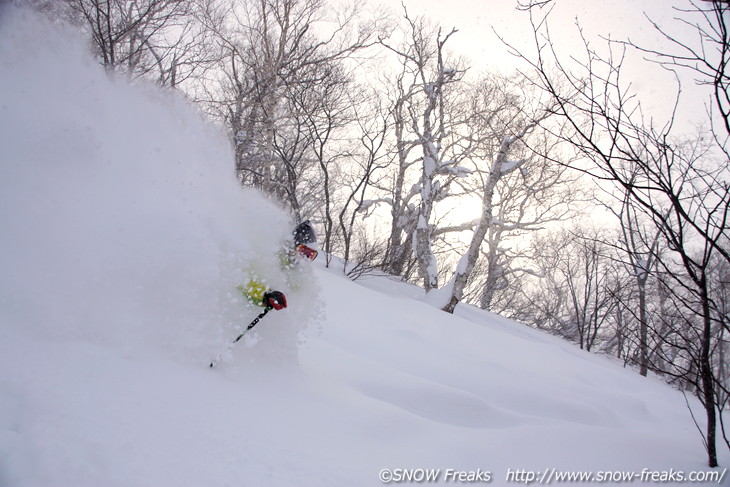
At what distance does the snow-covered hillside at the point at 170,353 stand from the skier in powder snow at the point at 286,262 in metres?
0.10

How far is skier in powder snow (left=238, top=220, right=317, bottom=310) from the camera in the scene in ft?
8.24

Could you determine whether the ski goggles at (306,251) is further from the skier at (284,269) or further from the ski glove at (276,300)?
the ski glove at (276,300)

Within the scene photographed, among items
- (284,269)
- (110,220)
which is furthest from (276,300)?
(110,220)

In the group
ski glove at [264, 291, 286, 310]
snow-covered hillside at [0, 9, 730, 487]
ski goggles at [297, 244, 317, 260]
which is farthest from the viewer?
ski goggles at [297, 244, 317, 260]

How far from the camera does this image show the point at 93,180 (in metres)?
2.63

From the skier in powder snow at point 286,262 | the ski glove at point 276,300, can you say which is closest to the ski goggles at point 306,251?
the skier in powder snow at point 286,262

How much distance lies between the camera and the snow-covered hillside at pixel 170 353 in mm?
1659

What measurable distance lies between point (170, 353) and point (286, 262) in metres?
0.98

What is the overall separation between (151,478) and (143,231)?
153 centimetres

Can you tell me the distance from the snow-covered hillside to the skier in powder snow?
3.9 inches

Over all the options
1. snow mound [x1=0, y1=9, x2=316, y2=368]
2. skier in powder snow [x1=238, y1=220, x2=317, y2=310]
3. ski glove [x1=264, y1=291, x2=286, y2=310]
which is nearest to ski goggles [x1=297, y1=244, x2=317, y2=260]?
skier in powder snow [x1=238, y1=220, x2=317, y2=310]

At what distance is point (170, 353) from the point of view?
2.34 metres

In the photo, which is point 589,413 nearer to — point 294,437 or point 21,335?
point 294,437

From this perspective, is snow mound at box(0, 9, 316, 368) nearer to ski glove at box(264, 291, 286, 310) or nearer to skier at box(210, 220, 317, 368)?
skier at box(210, 220, 317, 368)
